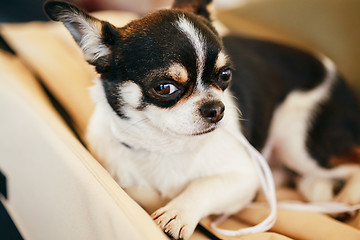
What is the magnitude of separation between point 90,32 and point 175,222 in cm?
74

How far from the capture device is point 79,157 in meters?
1.23

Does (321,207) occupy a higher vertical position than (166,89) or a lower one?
lower

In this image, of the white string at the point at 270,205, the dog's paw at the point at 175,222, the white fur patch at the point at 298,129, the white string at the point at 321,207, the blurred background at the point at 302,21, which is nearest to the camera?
the dog's paw at the point at 175,222

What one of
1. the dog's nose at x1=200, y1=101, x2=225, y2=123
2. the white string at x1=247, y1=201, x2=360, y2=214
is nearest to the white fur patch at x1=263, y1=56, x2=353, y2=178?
the white string at x1=247, y1=201, x2=360, y2=214

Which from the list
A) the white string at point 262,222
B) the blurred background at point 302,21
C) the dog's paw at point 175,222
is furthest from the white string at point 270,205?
the blurred background at point 302,21

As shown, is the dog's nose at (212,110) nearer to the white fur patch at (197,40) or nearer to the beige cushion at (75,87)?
the white fur patch at (197,40)

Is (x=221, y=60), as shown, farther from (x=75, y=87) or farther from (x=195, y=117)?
(x=75, y=87)

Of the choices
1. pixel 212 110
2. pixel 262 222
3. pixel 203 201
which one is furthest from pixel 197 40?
pixel 262 222

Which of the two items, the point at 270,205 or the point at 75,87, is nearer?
the point at 270,205

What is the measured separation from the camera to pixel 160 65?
1.18 m

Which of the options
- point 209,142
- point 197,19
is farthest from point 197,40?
point 209,142

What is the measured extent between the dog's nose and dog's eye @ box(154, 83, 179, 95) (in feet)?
0.38

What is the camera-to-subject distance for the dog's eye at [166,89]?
46.8 inches

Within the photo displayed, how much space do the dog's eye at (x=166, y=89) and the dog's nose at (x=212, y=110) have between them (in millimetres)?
115
